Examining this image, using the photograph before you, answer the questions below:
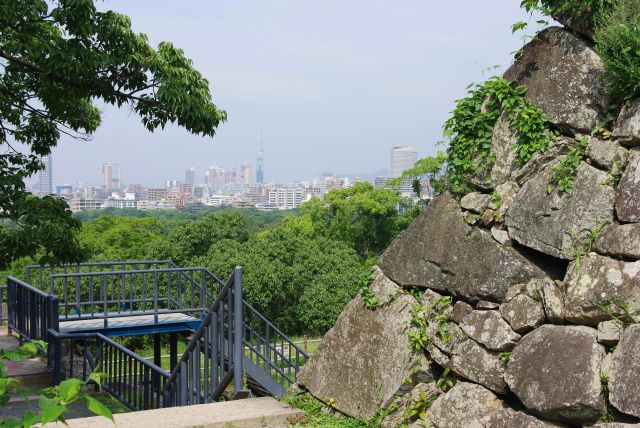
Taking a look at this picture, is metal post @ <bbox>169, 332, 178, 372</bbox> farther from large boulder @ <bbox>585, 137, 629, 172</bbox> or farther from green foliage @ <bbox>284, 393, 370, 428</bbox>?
large boulder @ <bbox>585, 137, 629, 172</bbox>

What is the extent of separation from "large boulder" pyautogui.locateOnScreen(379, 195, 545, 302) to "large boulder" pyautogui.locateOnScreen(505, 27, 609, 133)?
3.79 ft

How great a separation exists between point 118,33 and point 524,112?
218 inches

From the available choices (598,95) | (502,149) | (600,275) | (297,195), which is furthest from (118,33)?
(297,195)

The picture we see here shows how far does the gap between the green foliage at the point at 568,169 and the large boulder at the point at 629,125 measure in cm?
29

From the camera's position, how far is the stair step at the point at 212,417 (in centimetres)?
656

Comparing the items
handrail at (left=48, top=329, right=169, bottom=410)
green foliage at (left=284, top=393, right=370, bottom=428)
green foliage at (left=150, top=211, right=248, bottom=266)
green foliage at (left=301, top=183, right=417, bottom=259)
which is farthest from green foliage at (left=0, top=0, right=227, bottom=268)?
green foliage at (left=301, top=183, right=417, bottom=259)

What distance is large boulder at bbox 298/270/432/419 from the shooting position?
6.58m

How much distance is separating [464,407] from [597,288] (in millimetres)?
1459

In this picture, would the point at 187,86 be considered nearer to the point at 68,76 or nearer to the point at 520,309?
the point at 68,76

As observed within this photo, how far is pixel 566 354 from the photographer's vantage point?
5.24 meters

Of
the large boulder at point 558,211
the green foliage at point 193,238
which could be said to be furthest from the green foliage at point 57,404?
the green foliage at point 193,238

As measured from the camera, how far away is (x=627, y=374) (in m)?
4.85

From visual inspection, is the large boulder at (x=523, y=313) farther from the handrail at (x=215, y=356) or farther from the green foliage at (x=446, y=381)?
the handrail at (x=215, y=356)

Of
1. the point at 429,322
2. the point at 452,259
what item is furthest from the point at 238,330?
the point at 452,259
